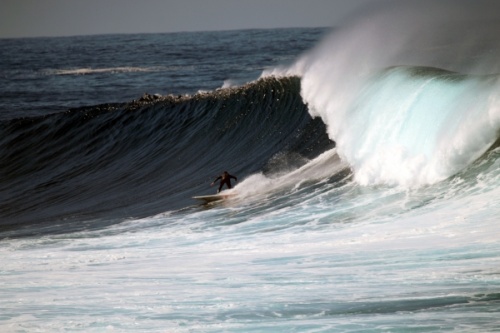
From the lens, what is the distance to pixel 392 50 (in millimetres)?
22328

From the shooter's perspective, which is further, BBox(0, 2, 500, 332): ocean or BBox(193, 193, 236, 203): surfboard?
BBox(193, 193, 236, 203): surfboard

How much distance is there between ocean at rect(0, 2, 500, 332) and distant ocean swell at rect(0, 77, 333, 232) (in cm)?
7

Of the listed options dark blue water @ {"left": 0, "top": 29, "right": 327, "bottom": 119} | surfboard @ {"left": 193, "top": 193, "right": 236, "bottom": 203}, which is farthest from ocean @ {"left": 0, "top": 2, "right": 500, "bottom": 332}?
dark blue water @ {"left": 0, "top": 29, "right": 327, "bottom": 119}

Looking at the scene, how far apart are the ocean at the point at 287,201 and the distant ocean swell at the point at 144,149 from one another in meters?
0.07

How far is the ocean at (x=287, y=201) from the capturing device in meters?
9.98

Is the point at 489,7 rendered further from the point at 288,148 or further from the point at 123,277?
the point at 123,277

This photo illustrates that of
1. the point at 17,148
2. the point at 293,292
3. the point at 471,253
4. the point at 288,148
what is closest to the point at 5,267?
the point at 293,292

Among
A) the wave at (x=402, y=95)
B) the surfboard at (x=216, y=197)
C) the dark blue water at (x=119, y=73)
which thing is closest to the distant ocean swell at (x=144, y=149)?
the surfboard at (x=216, y=197)

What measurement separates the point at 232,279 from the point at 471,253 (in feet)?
8.24

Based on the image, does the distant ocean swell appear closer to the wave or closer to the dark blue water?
the wave

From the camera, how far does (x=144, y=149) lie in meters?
25.2

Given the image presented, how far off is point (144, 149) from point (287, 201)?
396 inches

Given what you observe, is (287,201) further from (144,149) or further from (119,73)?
(119,73)

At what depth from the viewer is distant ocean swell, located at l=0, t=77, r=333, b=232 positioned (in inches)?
773
